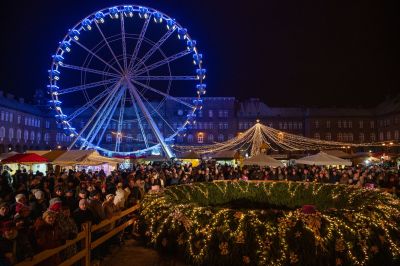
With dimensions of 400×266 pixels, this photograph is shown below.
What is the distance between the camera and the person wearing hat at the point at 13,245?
540 centimetres

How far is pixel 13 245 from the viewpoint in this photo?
554cm

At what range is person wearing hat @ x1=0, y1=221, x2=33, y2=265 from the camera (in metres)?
5.40

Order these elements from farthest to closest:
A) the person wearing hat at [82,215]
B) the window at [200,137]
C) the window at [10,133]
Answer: the window at [200,137]
the window at [10,133]
the person wearing hat at [82,215]

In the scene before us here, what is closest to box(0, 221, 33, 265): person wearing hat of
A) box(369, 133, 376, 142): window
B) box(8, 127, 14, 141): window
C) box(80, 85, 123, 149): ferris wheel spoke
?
box(80, 85, 123, 149): ferris wheel spoke

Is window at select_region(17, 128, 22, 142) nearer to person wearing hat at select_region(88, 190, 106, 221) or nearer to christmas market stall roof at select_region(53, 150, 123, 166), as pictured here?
christmas market stall roof at select_region(53, 150, 123, 166)

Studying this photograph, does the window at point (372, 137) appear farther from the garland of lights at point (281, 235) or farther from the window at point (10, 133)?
the garland of lights at point (281, 235)

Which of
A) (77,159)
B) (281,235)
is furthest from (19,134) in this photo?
(281,235)

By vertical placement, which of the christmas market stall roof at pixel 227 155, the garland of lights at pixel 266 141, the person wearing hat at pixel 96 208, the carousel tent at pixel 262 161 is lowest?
the person wearing hat at pixel 96 208

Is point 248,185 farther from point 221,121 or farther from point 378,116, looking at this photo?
point 378,116

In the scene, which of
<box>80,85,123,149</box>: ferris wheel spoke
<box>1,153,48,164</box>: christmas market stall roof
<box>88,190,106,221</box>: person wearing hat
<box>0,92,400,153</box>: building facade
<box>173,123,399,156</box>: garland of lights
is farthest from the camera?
<box>0,92,400,153</box>: building facade

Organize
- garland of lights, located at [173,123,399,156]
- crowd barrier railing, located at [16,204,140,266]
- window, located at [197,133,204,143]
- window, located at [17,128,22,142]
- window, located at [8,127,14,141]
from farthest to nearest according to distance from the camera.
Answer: window, located at [197,133,204,143] < window, located at [17,128,22,142] < window, located at [8,127,14,141] < garland of lights, located at [173,123,399,156] < crowd barrier railing, located at [16,204,140,266]

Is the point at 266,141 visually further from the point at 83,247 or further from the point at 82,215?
the point at 83,247

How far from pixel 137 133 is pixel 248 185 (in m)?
74.3

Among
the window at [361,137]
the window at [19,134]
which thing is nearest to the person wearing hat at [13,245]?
the window at [19,134]
